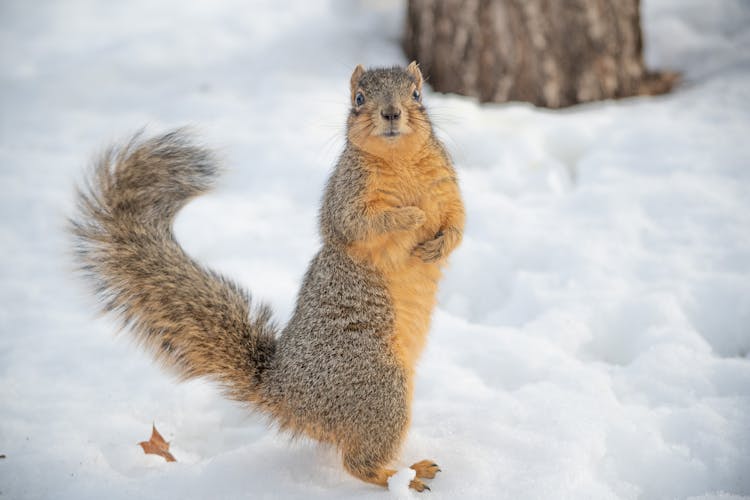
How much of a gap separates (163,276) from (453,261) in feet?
4.54

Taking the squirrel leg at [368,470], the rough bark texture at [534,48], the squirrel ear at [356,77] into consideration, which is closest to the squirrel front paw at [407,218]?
the squirrel ear at [356,77]

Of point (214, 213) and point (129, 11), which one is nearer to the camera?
point (214, 213)

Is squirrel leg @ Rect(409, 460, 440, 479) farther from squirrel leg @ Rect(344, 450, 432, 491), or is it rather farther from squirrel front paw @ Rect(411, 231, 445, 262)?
squirrel front paw @ Rect(411, 231, 445, 262)

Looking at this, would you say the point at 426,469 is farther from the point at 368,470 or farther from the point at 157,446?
the point at 157,446

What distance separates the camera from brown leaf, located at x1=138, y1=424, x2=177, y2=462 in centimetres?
212

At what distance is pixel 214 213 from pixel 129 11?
272cm

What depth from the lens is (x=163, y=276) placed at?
2.08 m

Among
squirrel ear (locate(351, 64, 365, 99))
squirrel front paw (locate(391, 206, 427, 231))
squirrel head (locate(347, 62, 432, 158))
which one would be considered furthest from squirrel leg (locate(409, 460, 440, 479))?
squirrel ear (locate(351, 64, 365, 99))

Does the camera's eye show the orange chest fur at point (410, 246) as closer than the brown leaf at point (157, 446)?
Yes

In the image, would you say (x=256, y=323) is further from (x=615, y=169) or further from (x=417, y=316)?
(x=615, y=169)

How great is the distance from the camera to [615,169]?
349 centimetres

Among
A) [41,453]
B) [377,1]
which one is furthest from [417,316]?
[377,1]

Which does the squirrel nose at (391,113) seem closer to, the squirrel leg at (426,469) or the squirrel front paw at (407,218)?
the squirrel front paw at (407,218)

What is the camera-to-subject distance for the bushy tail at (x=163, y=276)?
6.73 feet
